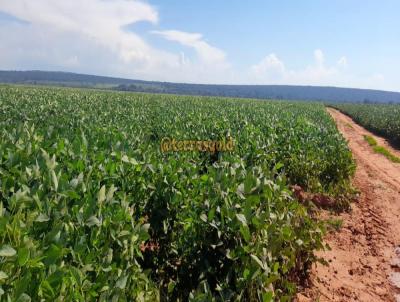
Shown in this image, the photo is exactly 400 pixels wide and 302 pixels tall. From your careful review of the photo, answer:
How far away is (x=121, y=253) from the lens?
10.4ft

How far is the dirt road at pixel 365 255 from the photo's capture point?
18.5ft

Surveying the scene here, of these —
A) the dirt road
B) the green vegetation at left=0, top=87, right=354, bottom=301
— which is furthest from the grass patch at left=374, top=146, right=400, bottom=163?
the green vegetation at left=0, top=87, right=354, bottom=301

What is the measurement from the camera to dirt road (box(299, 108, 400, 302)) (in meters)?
5.63

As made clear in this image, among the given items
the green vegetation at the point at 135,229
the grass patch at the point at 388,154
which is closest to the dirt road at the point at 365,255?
the green vegetation at the point at 135,229

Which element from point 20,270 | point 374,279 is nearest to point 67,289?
point 20,270

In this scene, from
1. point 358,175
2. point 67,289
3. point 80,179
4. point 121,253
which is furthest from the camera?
point 358,175

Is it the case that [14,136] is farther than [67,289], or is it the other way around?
[14,136]

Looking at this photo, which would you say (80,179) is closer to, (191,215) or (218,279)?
(191,215)

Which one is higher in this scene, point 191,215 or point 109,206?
point 109,206

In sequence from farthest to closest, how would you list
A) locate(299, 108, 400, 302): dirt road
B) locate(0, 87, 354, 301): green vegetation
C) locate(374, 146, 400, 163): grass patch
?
locate(374, 146, 400, 163): grass patch < locate(299, 108, 400, 302): dirt road < locate(0, 87, 354, 301): green vegetation

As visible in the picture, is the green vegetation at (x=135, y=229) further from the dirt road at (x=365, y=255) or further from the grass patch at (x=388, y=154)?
the grass patch at (x=388, y=154)

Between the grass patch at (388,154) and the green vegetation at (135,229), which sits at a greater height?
the green vegetation at (135,229)

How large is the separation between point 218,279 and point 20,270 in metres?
2.55

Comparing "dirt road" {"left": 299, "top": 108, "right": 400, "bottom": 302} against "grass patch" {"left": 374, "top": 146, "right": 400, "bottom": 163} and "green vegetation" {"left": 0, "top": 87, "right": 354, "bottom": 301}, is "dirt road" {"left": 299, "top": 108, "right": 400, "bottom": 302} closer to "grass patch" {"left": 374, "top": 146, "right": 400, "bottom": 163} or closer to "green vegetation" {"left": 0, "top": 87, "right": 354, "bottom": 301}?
"green vegetation" {"left": 0, "top": 87, "right": 354, "bottom": 301}
